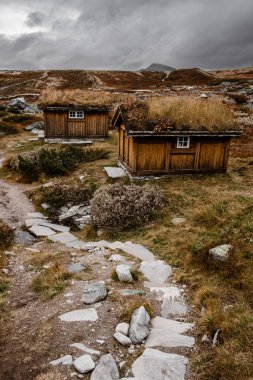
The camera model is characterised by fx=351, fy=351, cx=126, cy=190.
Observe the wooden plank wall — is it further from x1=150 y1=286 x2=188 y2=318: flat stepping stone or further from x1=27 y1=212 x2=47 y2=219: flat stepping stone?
x1=150 y1=286 x2=188 y2=318: flat stepping stone

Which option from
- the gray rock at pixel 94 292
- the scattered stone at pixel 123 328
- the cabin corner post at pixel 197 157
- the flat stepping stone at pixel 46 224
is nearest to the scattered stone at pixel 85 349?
the scattered stone at pixel 123 328

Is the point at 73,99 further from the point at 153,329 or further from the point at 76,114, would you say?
the point at 153,329

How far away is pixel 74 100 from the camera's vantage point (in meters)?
26.9

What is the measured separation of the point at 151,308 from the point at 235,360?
2240mm

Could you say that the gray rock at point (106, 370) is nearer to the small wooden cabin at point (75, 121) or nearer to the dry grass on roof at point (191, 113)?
the dry grass on roof at point (191, 113)

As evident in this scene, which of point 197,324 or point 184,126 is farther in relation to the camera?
point 184,126

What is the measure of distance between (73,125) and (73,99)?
77.9 inches

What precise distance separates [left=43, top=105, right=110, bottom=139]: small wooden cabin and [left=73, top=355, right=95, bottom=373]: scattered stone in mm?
22730

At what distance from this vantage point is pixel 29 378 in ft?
18.5

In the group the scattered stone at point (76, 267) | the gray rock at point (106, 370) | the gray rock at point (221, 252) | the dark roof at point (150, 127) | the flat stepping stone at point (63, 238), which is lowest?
the flat stepping stone at point (63, 238)

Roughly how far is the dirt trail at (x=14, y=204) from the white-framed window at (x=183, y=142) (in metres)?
7.43

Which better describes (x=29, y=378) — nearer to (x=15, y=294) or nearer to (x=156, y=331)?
(x=156, y=331)

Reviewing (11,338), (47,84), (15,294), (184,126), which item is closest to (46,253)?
(15,294)

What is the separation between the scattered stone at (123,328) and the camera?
260 inches
